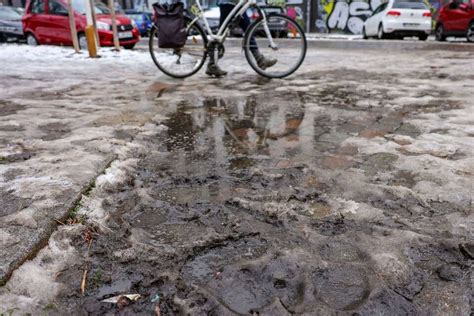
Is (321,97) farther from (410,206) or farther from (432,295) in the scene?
(432,295)

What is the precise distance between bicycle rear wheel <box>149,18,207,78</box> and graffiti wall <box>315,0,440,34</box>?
64.3ft

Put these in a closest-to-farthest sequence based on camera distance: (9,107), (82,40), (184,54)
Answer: (9,107) < (184,54) < (82,40)

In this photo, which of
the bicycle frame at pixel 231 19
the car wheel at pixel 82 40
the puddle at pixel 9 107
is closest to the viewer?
the puddle at pixel 9 107

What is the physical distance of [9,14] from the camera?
17.2 m

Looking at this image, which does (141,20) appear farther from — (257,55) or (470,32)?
(257,55)

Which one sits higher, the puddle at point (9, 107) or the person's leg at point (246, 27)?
the person's leg at point (246, 27)

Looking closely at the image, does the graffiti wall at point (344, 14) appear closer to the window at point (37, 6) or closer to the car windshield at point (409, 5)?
the car windshield at point (409, 5)

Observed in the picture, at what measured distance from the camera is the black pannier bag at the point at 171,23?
5754 mm

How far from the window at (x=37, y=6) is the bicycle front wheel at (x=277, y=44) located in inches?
386

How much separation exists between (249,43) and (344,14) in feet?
65.8

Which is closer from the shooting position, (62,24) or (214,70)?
(214,70)

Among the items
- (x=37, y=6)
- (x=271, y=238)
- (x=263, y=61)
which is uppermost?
(x=37, y=6)

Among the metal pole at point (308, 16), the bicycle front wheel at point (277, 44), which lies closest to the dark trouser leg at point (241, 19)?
the bicycle front wheel at point (277, 44)

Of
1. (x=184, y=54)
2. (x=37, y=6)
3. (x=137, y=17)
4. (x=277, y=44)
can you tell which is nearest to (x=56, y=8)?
(x=37, y=6)
